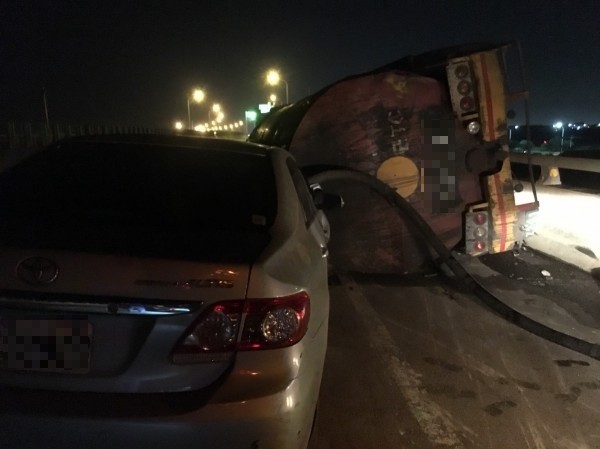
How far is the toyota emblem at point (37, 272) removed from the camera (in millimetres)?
2512

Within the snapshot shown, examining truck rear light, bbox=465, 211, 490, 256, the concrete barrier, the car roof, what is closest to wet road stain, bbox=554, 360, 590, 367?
truck rear light, bbox=465, 211, 490, 256

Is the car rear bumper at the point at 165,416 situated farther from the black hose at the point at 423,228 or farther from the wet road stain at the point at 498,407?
the black hose at the point at 423,228

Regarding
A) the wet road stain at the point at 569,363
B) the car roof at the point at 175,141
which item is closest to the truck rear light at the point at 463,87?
the wet road stain at the point at 569,363

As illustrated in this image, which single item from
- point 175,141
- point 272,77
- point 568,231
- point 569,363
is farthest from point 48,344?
point 272,77

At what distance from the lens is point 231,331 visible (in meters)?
2.60

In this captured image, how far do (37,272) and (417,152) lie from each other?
214 inches

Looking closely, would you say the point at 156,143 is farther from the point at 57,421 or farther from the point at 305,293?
the point at 57,421

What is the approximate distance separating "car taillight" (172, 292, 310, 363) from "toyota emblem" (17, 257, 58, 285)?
56cm

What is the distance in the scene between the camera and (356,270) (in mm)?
7648

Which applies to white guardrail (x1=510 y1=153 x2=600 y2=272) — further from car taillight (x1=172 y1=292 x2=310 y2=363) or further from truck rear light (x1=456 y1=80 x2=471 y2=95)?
car taillight (x1=172 y1=292 x2=310 y2=363)

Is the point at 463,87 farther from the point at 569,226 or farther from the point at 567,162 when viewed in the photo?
the point at 567,162

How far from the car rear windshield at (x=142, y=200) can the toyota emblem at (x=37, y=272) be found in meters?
0.09

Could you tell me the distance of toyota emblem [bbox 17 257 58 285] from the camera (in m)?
2.51

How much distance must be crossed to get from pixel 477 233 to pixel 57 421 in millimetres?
5884
